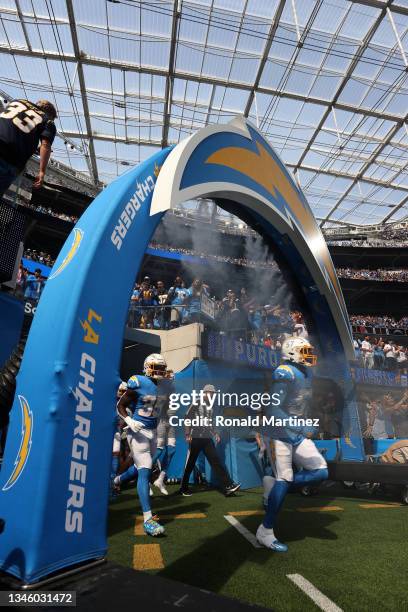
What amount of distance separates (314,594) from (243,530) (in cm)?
169

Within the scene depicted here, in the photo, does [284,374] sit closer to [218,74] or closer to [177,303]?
[177,303]

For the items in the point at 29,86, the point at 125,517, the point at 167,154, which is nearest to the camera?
the point at 167,154

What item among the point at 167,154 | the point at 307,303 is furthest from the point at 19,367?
the point at 307,303

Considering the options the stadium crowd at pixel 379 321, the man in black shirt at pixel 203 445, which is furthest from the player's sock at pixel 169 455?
the stadium crowd at pixel 379 321

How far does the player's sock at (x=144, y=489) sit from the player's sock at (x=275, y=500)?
43.6 inches

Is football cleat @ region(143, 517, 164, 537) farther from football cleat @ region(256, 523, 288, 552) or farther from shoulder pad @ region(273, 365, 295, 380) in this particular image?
shoulder pad @ region(273, 365, 295, 380)

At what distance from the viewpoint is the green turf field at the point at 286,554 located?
7.43ft

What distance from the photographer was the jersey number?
92.3 inches

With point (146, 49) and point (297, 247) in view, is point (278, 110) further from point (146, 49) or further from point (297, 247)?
point (297, 247)

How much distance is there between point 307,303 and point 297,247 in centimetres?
133

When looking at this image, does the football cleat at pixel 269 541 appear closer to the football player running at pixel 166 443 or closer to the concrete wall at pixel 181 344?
the football player running at pixel 166 443

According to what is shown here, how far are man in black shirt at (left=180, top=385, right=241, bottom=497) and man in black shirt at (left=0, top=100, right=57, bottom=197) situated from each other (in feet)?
16.4

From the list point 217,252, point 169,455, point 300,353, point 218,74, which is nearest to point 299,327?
point 169,455

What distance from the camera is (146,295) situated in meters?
12.3
